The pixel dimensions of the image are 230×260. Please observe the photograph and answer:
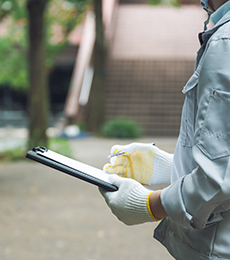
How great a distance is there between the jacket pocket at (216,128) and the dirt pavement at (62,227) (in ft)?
9.48

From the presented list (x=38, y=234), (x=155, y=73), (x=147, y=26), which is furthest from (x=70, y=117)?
(x=38, y=234)

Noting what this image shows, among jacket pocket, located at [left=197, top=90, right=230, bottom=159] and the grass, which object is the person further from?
the grass

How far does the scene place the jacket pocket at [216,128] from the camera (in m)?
1.11

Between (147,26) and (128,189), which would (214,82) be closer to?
(128,189)

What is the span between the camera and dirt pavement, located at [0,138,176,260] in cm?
387

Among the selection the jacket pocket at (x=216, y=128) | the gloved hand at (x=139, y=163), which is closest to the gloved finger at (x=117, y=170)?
the gloved hand at (x=139, y=163)

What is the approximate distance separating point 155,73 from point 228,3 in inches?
644

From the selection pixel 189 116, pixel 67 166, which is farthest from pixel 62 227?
pixel 189 116

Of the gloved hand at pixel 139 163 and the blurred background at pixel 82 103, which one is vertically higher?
the gloved hand at pixel 139 163

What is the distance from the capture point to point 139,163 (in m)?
1.57

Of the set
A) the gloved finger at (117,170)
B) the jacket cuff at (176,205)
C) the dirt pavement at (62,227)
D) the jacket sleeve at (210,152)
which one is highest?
the jacket sleeve at (210,152)

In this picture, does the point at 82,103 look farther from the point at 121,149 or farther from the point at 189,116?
the point at 189,116

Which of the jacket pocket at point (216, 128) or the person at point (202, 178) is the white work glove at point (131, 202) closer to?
the person at point (202, 178)

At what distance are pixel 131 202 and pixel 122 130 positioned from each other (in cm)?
1253
